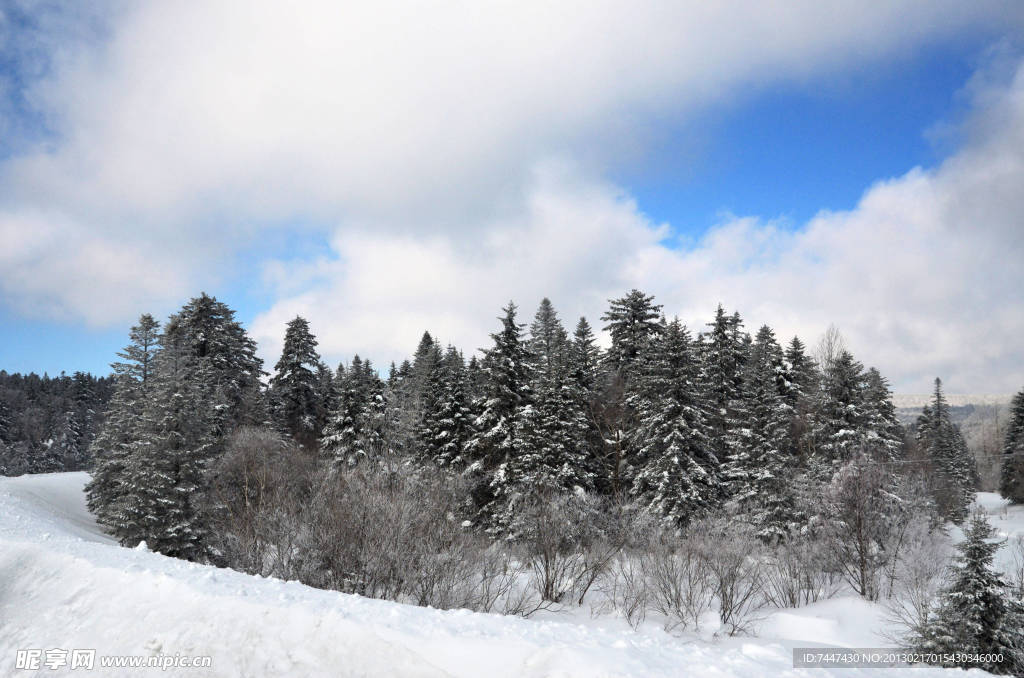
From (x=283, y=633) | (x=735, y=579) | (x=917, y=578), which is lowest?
(x=735, y=579)

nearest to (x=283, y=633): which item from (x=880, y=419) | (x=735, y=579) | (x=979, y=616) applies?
(x=979, y=616)

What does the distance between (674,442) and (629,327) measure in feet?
43.0

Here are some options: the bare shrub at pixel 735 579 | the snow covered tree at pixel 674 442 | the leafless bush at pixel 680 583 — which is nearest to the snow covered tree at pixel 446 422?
the snow covered tree at pixel 674 442

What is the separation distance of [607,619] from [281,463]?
20077 mm

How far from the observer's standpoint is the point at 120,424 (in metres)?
28.9

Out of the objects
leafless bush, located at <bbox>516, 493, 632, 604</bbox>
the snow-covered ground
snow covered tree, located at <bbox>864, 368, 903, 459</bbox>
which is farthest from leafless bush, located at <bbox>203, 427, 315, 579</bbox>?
snow covered tree, located at <bbox>864, 368, 903, 459</bbox>

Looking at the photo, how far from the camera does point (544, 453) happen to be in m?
27.3

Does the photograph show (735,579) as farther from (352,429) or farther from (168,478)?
(352,429)

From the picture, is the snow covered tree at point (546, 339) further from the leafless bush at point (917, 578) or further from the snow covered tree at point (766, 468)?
the leafless bush at point (917, 578)

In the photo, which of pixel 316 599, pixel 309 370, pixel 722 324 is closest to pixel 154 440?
pixel 316 599

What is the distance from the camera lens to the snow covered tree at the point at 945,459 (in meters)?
36.8

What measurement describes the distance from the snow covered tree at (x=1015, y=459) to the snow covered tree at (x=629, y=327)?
40.6 meters

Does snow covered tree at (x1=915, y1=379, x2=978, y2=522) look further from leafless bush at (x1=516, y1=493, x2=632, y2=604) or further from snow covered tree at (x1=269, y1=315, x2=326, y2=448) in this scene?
snow covered tree at (x1=269, y1=315, x2=326, y2=448)

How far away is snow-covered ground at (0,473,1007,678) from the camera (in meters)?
7.01
